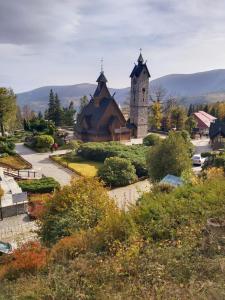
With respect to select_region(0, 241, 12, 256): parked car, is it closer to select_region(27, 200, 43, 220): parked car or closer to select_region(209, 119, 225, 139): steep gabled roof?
select_region(27, 200, 43, 220): parked car

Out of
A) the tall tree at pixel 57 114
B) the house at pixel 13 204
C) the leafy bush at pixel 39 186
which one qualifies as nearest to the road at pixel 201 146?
the leafy bush at pixel 39 186

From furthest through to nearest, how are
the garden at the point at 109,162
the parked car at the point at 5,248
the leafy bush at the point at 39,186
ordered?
the garden at the point at 109,162, the leafy bush at the point at 39,186, the parked car at the point at 5,248

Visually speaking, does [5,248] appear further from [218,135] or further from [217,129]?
[217,129]

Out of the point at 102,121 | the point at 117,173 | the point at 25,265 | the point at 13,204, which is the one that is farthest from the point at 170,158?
the point at 102,121

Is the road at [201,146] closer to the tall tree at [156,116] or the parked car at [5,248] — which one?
the tall tree at [156,116]

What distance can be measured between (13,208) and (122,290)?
13.5 meters

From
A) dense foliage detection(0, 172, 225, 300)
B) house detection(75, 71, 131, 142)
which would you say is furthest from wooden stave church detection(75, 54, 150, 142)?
dense foliage detection(0, 172, 225, 300)

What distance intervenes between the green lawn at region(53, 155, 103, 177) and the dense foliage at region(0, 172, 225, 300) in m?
17.1

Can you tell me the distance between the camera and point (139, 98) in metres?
46.7

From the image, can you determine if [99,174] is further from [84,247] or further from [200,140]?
[200,140]

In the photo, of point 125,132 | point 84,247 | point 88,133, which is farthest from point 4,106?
point 84,247

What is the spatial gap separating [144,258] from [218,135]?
38478 millimetres

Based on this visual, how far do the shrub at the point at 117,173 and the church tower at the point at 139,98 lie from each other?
21.8 metres

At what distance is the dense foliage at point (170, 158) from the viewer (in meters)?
20.7
